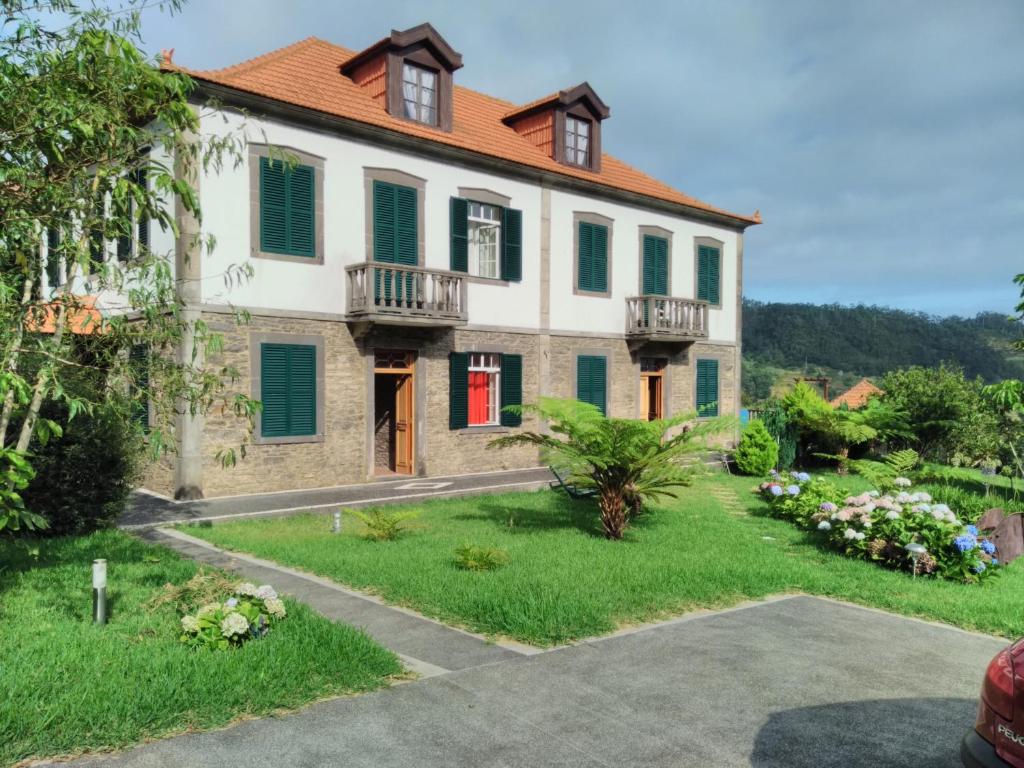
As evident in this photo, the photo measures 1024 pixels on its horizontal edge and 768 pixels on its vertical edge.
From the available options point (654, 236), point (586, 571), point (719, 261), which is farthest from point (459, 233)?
point (586, 571)

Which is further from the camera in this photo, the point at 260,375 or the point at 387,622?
the point at 260,375

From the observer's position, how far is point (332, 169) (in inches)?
605

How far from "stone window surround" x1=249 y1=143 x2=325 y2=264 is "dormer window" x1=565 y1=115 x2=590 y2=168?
8.08m

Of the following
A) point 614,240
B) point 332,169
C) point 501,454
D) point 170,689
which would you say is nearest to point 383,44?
point 332,169

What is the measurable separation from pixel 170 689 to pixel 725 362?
2210 centimetres

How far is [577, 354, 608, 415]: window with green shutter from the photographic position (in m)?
20.4

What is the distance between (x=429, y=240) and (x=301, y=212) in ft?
10.2

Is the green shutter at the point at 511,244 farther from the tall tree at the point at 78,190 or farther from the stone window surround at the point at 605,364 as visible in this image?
the tall tree at the point at 78,190

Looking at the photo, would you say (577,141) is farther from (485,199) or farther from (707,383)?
(707,383)

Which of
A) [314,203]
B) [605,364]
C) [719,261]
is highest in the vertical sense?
[719,261]

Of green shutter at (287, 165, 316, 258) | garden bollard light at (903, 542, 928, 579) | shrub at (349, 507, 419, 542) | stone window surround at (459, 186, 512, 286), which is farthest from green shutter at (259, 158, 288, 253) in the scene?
garden bollard light at (903, 542, 928, 579)

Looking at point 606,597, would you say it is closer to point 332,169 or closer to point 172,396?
point 172,396

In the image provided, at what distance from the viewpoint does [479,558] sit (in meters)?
8.52

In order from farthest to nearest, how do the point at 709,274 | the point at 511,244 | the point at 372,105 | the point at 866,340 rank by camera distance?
the point at 866,340 < the point at 709,274 < the point at 511,244 < the point at 372,105
